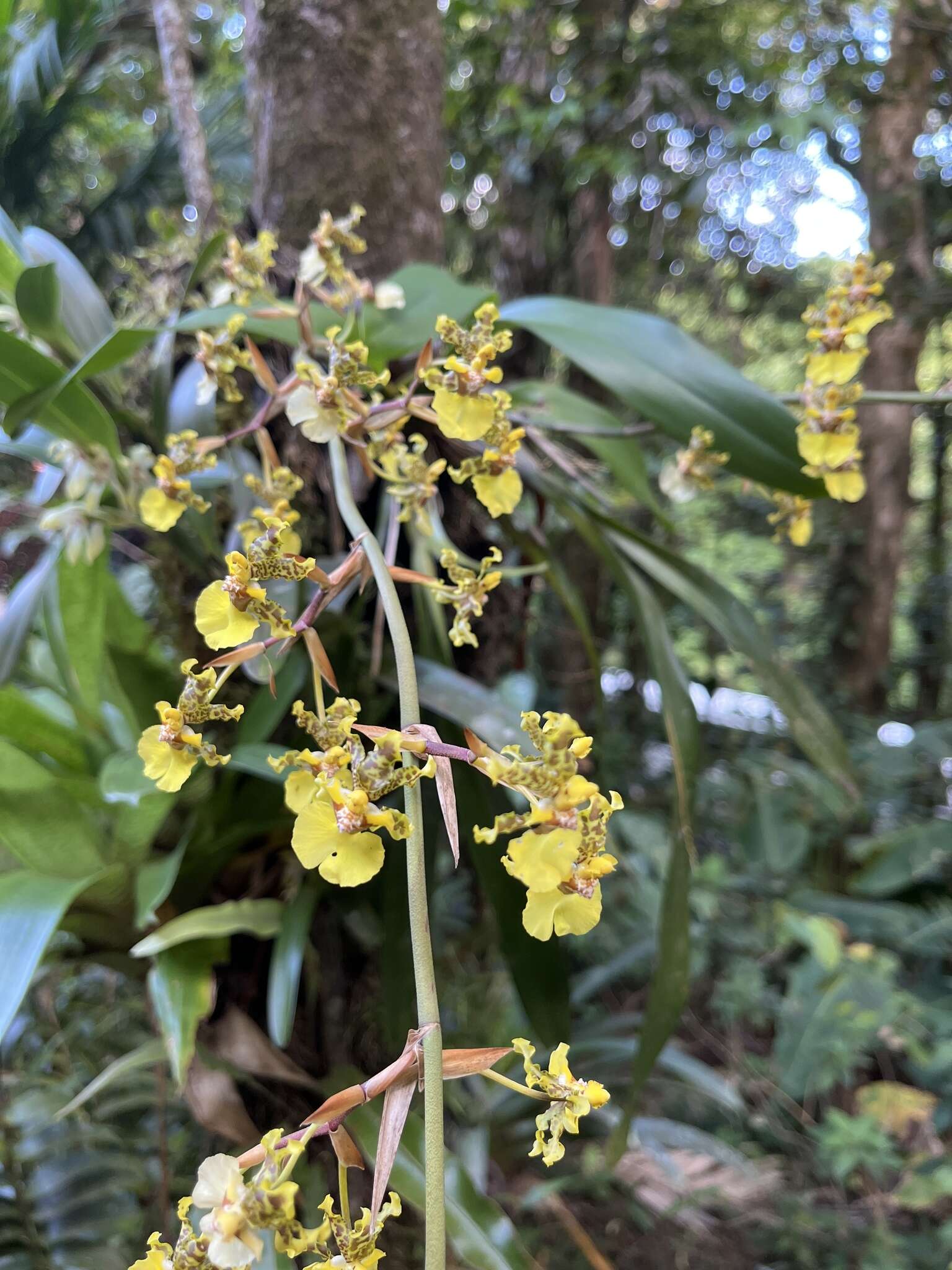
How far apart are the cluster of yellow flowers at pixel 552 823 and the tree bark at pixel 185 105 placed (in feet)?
2.04

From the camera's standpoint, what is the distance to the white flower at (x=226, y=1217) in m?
0.16

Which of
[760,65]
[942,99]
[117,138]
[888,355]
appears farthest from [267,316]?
[117,138]

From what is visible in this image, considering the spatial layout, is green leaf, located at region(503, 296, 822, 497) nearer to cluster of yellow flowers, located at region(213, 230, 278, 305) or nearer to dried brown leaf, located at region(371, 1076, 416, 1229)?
cluster of yellow flowers, located at region(213, 230, 278, 305)

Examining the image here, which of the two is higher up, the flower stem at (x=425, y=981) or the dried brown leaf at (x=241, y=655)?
the dried brown leaf at (x=241, y=655)

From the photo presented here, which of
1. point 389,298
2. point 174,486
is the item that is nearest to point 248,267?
point 389,298

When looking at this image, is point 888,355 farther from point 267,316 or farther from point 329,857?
point 329,857

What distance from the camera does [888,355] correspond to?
1.44 m

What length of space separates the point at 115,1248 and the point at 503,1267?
27 centimetres

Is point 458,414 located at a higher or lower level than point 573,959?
higher

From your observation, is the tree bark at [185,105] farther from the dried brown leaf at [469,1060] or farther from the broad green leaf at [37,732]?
the dried brown leaf at [469,1060]

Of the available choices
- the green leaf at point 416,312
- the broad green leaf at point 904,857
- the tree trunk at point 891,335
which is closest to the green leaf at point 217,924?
the green leaf at point 416,312

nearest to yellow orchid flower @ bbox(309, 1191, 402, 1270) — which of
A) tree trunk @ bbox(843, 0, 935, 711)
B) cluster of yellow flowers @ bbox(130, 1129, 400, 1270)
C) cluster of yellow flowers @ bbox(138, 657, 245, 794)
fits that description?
cluster of yellow flowers @ bbox(130, 1129, 400, 1270)

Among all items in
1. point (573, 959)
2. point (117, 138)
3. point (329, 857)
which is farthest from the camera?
point (117, 138)

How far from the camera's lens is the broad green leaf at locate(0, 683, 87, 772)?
45cm
